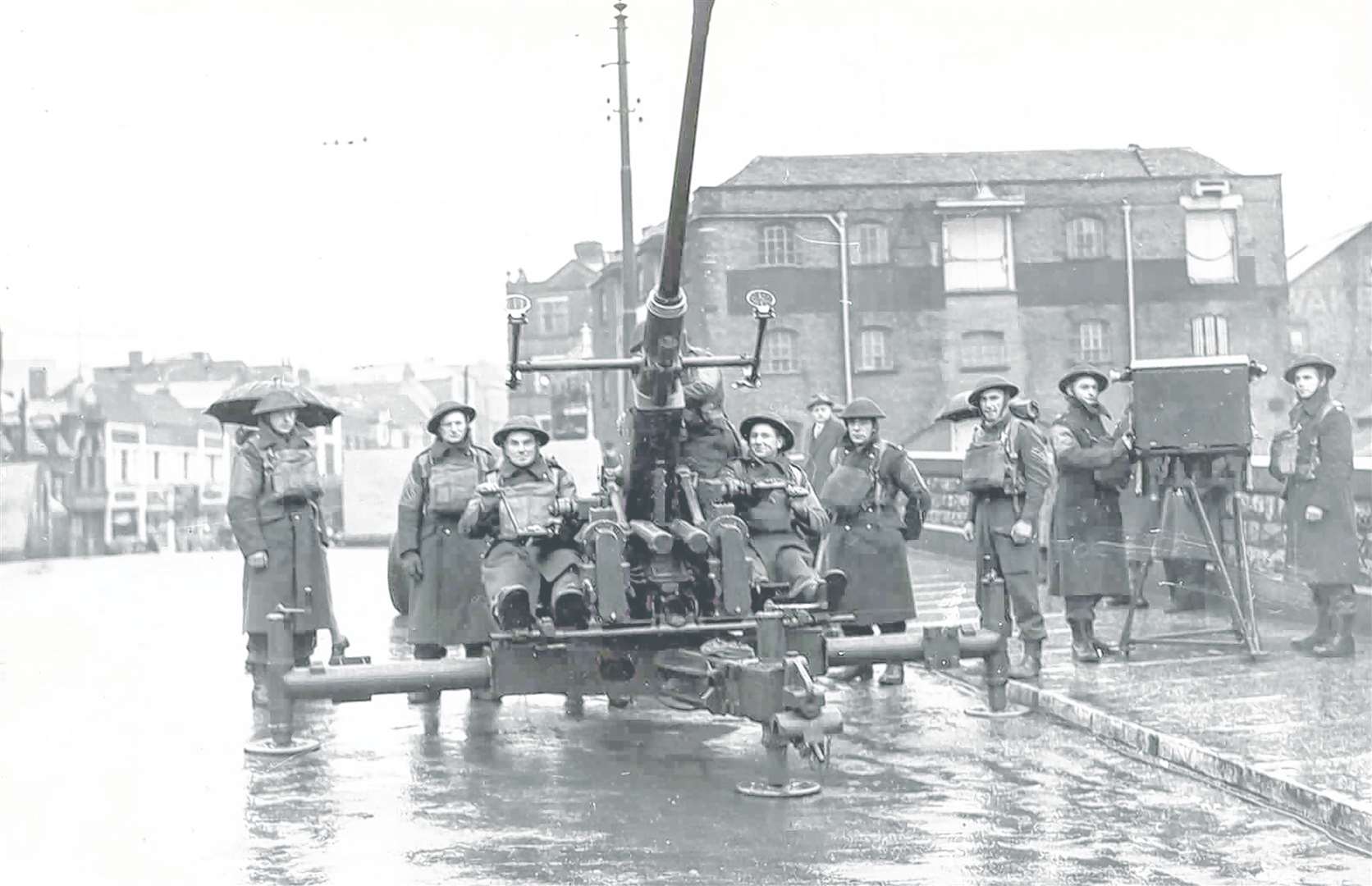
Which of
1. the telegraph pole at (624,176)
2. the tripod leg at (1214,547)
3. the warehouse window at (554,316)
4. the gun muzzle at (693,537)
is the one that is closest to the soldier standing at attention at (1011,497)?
the tripod leg at (1214,547)

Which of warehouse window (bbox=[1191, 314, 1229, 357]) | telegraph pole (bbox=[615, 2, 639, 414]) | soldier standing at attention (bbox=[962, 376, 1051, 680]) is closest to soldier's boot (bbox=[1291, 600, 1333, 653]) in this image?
soldier standing at attention (bbox=[962, 376, 1051, 680])

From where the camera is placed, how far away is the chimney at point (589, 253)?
66938mm

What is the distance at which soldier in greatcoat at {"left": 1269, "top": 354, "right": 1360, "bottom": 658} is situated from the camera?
11.2 meters

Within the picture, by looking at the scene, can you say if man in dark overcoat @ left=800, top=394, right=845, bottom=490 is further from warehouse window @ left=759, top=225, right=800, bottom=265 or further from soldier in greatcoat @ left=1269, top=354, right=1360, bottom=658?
warehouse window @ left=759, top=225, right=800, bottom=265

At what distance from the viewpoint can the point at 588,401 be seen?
45031 mm

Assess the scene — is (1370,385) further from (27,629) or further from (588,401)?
(27,629)

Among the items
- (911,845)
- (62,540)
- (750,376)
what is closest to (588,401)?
(62,540)

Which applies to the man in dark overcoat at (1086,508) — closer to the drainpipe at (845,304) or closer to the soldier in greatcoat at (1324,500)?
the soldier in greatcoat at (1324,500)

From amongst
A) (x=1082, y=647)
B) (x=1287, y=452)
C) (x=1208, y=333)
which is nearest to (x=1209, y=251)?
(x=1208, y=333)

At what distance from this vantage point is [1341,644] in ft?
37.0

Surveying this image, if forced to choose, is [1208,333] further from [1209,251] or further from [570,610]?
[570,610]

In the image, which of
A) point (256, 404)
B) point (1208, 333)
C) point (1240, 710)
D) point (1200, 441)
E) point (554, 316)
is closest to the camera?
point (1240, 710)

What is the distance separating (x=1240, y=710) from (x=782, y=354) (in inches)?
1161

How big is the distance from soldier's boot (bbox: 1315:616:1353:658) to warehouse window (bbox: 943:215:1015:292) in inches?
1113
